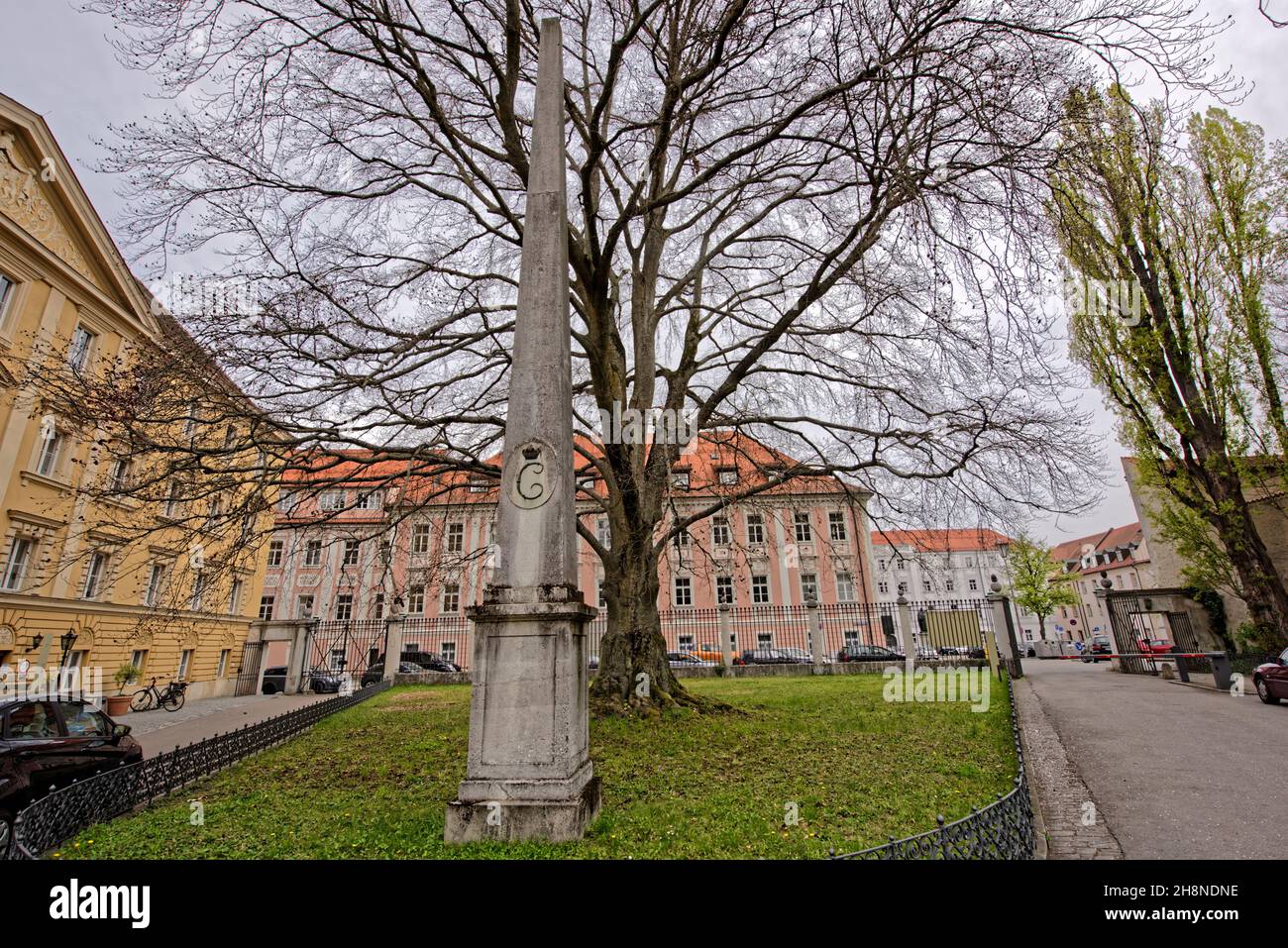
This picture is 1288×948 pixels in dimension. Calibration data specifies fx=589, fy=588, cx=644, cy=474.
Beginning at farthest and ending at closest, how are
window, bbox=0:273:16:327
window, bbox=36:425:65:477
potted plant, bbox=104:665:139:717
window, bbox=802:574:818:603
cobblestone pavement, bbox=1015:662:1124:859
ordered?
window, bbox=802:574:818:603 → potted plant, bbox=104:665:139:717 → window, bbox=36:425:65:477 → window, bbox=0:273:16:327 → cobblestone pavement, bbox=1015:662:1124:859

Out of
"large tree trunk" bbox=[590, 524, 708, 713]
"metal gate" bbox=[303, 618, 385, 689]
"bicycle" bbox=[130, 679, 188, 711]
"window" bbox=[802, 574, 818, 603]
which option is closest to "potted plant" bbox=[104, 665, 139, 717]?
"bicycle" bbox=[130, 679, 188, 711]

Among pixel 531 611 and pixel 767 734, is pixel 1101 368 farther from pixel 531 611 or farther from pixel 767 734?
pixel 531 611

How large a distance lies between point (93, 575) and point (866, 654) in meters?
29.6

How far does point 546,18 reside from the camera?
779 cm

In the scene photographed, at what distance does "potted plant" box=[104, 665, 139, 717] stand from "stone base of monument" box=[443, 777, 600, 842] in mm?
19827

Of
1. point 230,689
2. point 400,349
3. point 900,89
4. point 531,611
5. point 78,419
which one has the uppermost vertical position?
point 900,89

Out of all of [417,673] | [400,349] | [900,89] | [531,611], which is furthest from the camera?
[417,673]

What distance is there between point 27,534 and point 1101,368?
35237 millimetres

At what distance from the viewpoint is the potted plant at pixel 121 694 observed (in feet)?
59.2

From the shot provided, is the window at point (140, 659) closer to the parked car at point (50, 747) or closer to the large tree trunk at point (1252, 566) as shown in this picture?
the parked car at point (50, 747)

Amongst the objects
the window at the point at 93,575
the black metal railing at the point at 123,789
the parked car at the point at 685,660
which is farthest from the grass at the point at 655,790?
the window at the point at 93,575

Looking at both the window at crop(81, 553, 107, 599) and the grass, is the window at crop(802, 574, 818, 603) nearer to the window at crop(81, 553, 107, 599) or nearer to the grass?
the grass

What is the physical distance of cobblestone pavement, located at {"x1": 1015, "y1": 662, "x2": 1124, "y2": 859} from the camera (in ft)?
15.8
